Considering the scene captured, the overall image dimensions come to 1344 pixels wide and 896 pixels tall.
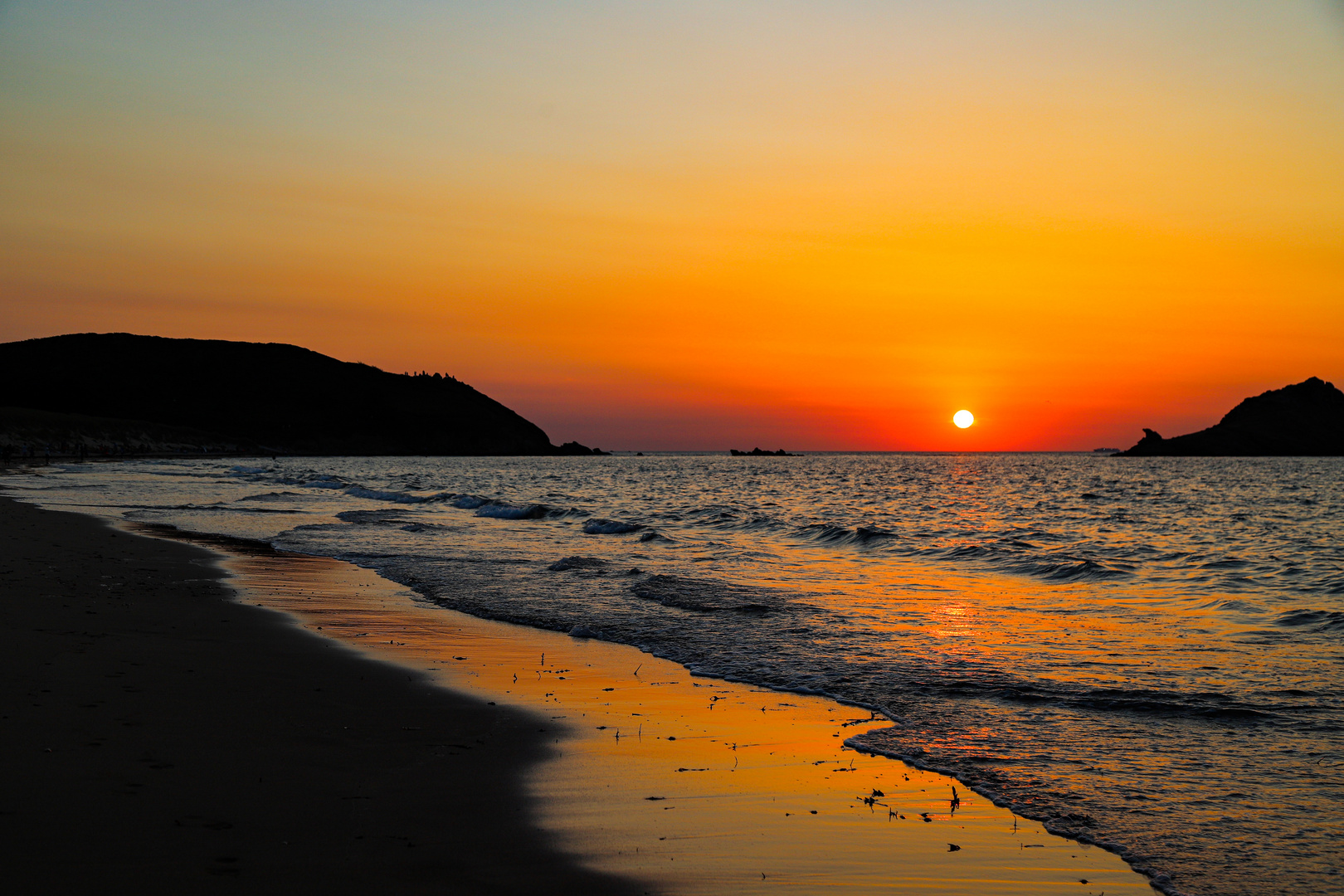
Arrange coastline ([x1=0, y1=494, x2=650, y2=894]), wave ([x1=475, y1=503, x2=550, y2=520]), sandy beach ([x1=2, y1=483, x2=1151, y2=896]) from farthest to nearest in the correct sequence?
wave ([x1=475, y1=503, x2=550, y2=520]) → sandy beach ([x1=2, y1=483, x2=1151, y2=896]) → coastline ([x1=0, y1=494, x2=650, y2=894])

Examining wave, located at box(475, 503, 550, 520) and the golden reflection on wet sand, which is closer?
the golden reflection on wet sand

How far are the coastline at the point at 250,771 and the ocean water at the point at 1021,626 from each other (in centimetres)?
357

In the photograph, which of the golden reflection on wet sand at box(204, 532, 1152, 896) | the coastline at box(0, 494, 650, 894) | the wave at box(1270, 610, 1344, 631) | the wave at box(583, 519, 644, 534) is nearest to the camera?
the coastline at box(0, 494, 650, 894)

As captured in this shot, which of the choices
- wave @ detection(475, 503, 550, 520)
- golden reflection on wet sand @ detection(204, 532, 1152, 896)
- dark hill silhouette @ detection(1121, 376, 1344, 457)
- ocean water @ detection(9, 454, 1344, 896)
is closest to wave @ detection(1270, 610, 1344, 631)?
ocean water @ detection(9, 454, 1344, 896)

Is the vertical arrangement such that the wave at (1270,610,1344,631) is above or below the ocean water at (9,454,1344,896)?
above

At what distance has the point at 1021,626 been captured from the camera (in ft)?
46.3

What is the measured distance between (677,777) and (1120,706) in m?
5.10

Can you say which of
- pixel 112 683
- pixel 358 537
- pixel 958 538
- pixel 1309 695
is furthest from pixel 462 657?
pixel 958 538

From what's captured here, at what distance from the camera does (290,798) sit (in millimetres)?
5781

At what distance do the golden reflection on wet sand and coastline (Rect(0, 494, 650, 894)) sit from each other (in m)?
0.41

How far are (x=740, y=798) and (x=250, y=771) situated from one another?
11.4 ft

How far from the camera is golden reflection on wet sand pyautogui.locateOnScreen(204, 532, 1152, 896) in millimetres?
5234

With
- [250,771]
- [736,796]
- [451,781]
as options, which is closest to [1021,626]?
[736,796]

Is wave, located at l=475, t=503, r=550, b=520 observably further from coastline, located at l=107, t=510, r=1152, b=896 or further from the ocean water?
coastline, located at l=107, t=510, r=1152, b=896
